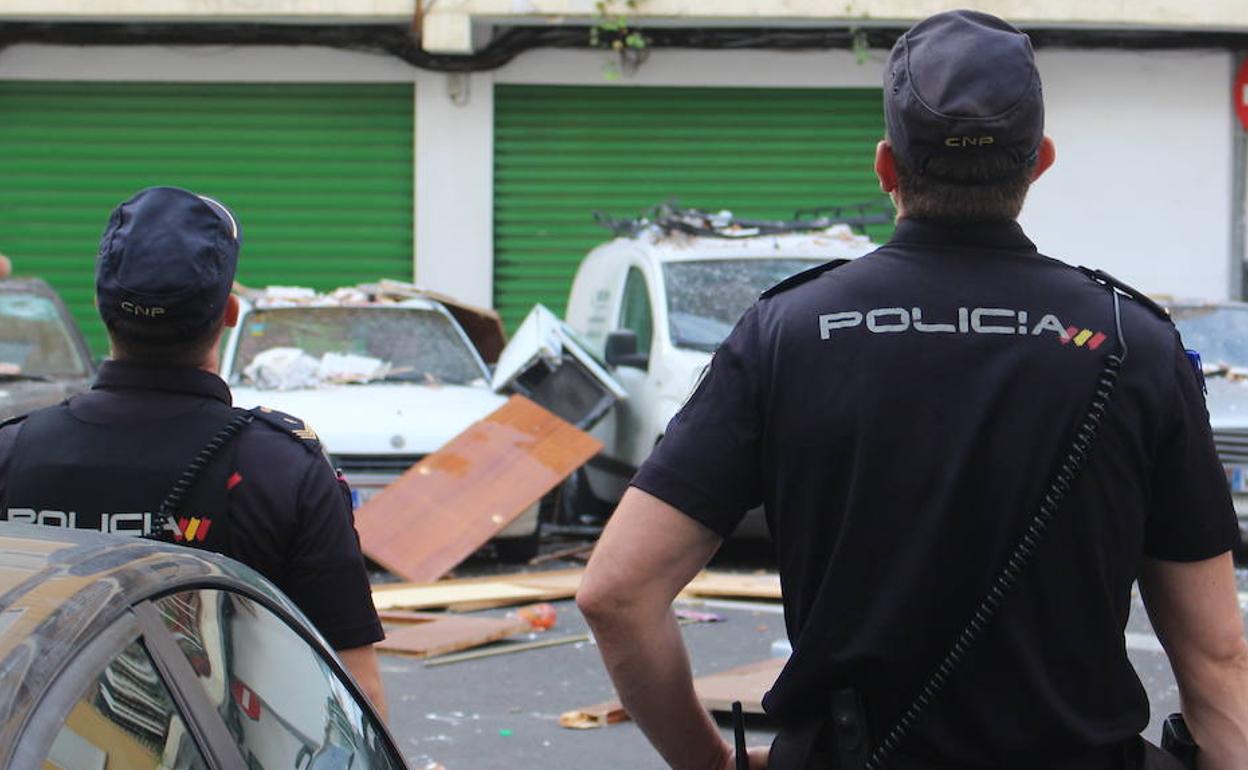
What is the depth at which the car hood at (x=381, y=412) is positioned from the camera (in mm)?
10422

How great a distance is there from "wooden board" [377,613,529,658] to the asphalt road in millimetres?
89

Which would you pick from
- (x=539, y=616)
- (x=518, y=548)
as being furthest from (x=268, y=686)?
(x=518, y=548)

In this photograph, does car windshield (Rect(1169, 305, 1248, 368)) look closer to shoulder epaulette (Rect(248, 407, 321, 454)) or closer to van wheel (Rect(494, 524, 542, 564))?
van wheel (Rect(494, 524, 542, 564))

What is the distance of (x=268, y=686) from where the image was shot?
2.45 meters

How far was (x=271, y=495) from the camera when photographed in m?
2.97

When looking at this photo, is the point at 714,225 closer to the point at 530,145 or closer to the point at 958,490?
the point at 530,145

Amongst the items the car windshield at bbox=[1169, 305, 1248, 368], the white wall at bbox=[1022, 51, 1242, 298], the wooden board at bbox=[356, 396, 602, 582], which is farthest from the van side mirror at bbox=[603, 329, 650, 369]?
the white wall at bbox=[1022, 51, 1242, 298]

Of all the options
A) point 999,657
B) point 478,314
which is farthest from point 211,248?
point 478,314

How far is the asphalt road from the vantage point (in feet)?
21.0

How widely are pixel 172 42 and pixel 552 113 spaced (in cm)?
358

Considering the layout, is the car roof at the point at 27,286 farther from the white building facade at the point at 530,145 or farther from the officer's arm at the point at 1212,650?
the officer's arm at the point at 1212,650

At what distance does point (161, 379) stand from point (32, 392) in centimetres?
867

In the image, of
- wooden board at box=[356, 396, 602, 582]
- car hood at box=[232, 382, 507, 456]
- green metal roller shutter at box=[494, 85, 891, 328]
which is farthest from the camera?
green metal roller shutter at box=[494, 85, 891, 328]

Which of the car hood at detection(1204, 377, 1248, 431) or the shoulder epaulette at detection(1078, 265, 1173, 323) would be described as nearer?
the shoulder epaulette at detection(1078, 265, 1173, 323)
